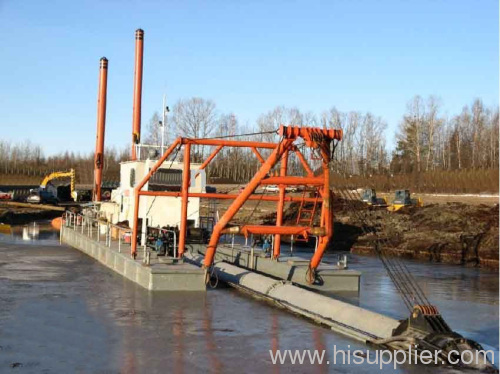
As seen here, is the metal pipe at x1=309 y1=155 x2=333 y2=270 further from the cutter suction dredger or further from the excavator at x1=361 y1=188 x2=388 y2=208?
the excavator at x1=361 y1=188 x2=388 y2=208

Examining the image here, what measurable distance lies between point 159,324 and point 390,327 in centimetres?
→ 419

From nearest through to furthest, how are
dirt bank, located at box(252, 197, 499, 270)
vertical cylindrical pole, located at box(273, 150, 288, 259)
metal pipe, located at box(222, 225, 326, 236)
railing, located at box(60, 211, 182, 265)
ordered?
metal pipe, located at box(222, 225, 326, 236) < vertical cylindrical pole, located at box(273, 150, 288, 259) < railing, located at box(60, 211, 182, 265) < dirt bank, located at box(252, 197, 499, 270)

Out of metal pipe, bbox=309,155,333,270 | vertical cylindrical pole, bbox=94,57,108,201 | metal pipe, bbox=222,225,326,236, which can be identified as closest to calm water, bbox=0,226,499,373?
metal pipe, bbox=222,225,326,236

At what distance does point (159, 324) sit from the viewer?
12008 millimetres

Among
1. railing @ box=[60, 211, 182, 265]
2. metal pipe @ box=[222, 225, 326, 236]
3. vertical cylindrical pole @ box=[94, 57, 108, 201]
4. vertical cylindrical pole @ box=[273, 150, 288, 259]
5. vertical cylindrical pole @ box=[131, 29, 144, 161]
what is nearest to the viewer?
metal pipe @ box=[222, 225, 326, 236]

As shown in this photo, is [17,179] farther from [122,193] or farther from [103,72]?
[122,193]

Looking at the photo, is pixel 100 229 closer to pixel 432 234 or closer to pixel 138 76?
pixel 138 76

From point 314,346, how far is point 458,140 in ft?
260

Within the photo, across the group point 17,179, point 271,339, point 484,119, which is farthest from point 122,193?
point 17,179

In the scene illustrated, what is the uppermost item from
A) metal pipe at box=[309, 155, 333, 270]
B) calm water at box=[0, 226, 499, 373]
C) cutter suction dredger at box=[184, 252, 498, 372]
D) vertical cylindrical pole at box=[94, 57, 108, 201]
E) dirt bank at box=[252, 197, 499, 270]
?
vertical cylindrical pole at box=[94, 57, 108, 201]

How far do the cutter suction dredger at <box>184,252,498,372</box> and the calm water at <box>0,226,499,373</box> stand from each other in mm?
274

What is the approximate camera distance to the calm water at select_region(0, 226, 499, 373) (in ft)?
30.9

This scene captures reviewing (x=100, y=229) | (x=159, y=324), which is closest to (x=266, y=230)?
(x=159, y=324)

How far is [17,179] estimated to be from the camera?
111812mm
